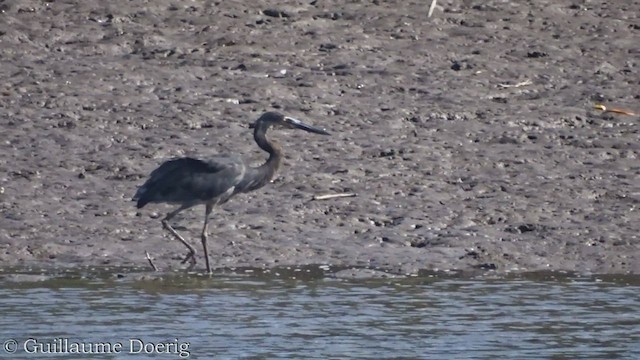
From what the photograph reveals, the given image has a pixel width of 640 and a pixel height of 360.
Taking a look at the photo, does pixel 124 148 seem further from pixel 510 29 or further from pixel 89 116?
pixel 510 29

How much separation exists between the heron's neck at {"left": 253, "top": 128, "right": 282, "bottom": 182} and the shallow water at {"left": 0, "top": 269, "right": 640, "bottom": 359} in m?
1.27

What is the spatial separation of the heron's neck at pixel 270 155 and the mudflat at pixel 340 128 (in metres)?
0.36

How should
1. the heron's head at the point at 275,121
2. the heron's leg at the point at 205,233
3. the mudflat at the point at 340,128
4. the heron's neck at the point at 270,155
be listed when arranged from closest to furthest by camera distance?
1. the heron's leg at the point at 205,233
2. the mudflat at the point at 340,128
3. the heron's neck at the point at 270,155
4. the heron's head at the point at 275,121

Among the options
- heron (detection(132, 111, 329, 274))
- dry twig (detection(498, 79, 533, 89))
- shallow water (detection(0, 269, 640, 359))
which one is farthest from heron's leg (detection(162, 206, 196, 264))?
dry twig (detection(498, 79, 533, 89))

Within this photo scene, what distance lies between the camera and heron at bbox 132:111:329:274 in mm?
11367

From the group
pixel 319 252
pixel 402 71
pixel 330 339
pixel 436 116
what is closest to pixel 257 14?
pixel 402 71

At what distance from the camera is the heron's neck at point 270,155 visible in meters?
12.0

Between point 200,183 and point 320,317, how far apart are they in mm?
2243

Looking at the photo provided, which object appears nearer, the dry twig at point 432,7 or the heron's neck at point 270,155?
the heron's neck at point 270,155

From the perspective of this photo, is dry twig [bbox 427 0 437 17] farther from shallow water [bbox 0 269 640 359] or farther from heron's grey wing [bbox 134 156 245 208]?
shallow water [bbox 0 269 640 359]

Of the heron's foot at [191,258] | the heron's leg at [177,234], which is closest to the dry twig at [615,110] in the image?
the heron's leg at [177,234]

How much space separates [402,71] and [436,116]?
1280 millimetres

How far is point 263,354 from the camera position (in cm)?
872

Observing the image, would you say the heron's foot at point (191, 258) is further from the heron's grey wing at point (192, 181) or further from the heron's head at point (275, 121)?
the heron's head at point (275, 121)
